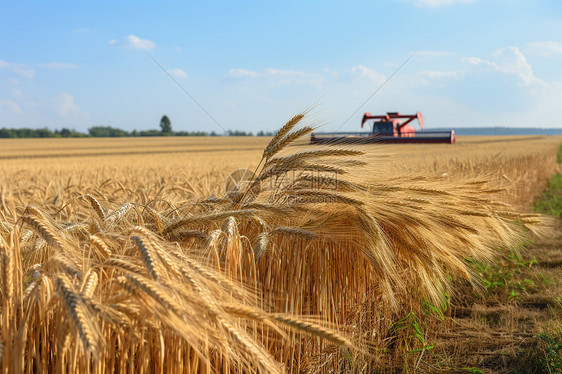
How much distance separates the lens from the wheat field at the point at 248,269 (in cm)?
103

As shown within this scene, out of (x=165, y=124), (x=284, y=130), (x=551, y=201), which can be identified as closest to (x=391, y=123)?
(x=551, y=201)

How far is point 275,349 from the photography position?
173 centimetres

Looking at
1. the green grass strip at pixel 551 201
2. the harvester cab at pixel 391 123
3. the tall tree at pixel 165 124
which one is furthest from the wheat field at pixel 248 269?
the tall tree at pixel 165 124

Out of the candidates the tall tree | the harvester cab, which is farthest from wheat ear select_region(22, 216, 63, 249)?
the tall tree

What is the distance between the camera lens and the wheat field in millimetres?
1034

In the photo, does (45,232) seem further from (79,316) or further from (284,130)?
(284,130)

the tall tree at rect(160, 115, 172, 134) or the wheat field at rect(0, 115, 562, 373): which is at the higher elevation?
the tall tree at rect(160, 115, 172, 134)

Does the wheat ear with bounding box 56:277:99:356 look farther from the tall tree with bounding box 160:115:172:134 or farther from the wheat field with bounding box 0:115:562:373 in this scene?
the tall tree with bounding box 160:115:172:134

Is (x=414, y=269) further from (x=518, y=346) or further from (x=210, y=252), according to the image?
(x=210, y=252)

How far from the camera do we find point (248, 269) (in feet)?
5.62

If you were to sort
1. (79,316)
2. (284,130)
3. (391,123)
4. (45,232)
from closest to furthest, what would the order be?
(79,316), (45,232), (284,130), (391,123)

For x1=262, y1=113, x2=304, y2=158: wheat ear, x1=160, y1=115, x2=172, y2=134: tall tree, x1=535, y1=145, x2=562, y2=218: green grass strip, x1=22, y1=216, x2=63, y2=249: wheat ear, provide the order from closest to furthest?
1. x1=22, y1=216, x2=63, y2=249: wheat ear
2. x1=262, y1=113, x2=304, y2=158: wheat ear
3. x1=535, y1=145, x2=562, y2=218: green grass strip
4. x1=160, y1=115, x2=172, y2=134: tall tree

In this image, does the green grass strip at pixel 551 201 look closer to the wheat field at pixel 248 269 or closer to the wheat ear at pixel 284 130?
the wheat field at pixel 248 269

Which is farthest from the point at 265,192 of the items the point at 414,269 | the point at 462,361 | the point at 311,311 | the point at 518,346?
the point at 518,346
